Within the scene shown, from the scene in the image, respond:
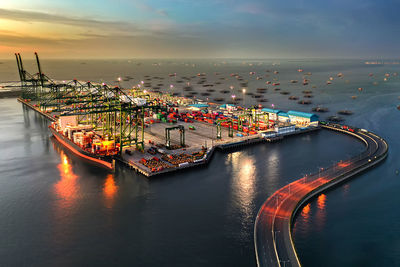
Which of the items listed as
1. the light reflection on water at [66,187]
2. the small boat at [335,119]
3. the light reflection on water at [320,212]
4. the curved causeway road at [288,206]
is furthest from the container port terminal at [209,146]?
the small boat at [335,119]

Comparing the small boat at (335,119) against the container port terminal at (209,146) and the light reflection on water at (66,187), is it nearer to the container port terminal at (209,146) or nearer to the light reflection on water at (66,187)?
the container port terminal at (209,146)

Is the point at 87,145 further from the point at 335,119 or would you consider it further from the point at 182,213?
the point at 335,119

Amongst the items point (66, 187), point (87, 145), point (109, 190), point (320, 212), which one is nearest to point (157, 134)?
point (87, 145)

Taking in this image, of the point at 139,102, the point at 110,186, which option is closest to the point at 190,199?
the point at 110,186

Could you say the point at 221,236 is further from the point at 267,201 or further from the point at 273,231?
the point at 267,201

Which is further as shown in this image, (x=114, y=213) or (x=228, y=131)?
(x=228, y=131)
